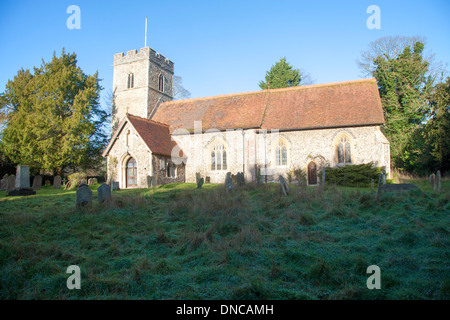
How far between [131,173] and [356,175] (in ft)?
47.3

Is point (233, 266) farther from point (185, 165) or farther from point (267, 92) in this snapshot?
point (267, 92)

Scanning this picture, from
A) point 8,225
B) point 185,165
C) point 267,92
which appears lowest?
point 8,225

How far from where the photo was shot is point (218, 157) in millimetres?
21203

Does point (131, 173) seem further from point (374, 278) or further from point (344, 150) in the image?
point (374, 278)

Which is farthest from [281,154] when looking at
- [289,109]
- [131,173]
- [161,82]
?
[161,82]

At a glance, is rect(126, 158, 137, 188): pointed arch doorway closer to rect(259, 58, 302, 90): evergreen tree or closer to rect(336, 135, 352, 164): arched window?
rect(336, 135, 352, 164): arched window

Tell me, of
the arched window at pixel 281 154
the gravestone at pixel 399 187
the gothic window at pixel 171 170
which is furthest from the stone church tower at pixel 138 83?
the gravestone at pixel 399 187

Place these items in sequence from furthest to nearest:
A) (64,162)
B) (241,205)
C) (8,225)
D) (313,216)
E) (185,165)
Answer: (64,162), (185,165), (241,205), (313,216), (8,225)

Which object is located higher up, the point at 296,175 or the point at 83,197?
the point at 296,175

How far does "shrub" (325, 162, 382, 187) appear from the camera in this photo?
16125mm
